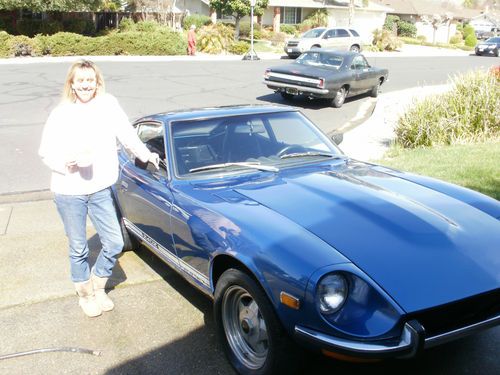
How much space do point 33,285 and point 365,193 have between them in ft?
9.23

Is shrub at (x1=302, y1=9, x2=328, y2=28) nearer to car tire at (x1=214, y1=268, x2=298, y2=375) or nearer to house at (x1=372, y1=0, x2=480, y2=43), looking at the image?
house at (x1=372, y1=0, x2=480, y2=43)

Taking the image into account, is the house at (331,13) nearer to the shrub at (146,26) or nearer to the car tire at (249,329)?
the shrub at (146,26)

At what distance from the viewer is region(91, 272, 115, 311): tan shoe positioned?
4121 mm

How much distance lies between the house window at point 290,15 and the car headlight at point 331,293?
167 ft

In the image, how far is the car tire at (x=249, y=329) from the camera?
2.93 m

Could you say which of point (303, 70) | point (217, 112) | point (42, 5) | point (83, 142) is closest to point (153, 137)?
point (217, 112)

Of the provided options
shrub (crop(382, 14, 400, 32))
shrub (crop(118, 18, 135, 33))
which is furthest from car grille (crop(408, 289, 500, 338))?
shrub (crop(382, 14, 400, 32))

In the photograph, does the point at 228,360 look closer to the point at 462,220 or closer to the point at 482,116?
the point at 462,220

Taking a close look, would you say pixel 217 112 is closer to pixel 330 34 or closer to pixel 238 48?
pixel 330 34

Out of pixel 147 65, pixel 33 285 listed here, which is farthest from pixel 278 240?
pixel 147 65

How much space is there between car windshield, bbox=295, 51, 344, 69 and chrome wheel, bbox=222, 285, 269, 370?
12.6 metres

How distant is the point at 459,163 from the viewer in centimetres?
771

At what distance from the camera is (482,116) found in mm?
9438

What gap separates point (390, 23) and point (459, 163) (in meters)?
Result: 54.6
